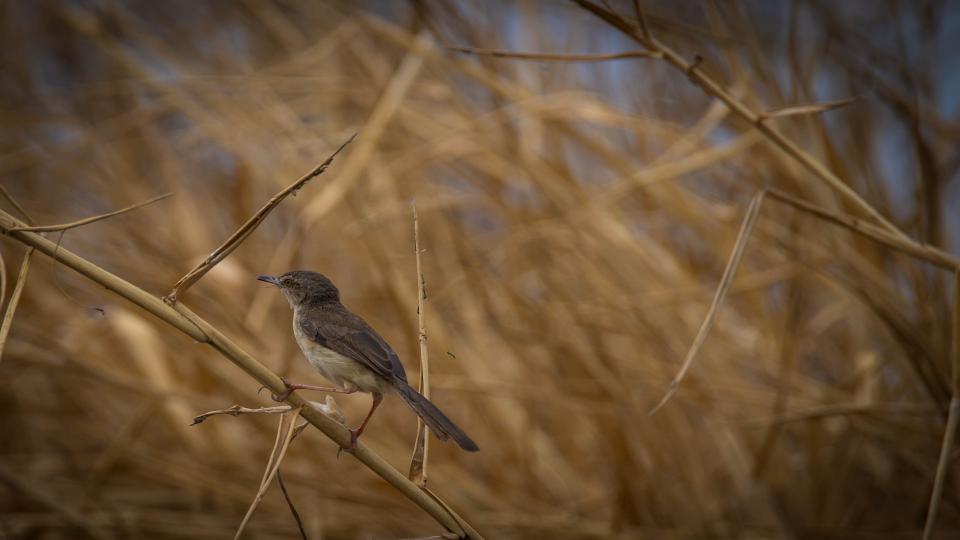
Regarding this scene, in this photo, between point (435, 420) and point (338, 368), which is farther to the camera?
point (338, 368)

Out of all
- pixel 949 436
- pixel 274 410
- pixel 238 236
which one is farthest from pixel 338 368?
pixel 949 436

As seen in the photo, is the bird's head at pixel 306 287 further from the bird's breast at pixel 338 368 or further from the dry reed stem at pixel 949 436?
the dry reed stem at pixel 949 436

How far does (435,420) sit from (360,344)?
0.24 metres

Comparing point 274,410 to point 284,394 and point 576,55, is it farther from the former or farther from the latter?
point 576,55

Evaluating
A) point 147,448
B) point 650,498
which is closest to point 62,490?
point 147,448

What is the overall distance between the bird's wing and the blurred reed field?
32.2 inches

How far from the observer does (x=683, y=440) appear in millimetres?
3023

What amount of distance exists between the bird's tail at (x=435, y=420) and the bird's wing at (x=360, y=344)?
5cm

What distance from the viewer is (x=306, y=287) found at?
4.68 ft

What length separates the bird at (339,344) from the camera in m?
1.33

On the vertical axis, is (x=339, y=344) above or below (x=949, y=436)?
above

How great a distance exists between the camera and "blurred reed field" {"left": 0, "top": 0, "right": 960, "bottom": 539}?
275 centimetres

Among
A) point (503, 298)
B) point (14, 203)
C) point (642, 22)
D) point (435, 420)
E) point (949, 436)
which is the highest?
point (503, 298)

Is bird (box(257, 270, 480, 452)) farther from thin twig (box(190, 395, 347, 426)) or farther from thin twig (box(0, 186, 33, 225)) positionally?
thin twig (box(0, 186, 33, 225))
